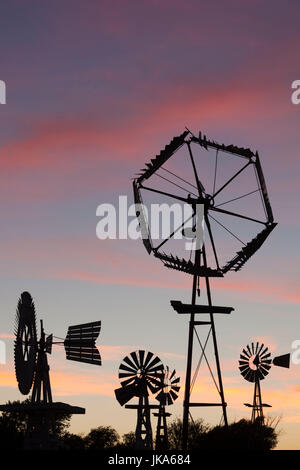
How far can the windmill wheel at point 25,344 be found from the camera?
49094mm

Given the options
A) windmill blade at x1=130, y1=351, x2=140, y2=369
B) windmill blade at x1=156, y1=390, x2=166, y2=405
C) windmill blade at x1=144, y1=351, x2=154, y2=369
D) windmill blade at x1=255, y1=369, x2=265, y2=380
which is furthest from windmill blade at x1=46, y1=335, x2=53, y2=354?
windmill blade at x1=255, y1=369, x2=265, y2=380

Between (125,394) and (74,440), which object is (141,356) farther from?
(74,440)

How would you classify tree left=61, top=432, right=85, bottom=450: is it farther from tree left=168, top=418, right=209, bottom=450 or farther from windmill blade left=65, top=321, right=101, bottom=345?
windmill blade left=65, top=321, right=101, bottom=345

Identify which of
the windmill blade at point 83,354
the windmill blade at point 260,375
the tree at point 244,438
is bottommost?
the tree at point 244,438

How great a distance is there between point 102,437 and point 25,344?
3067 inches

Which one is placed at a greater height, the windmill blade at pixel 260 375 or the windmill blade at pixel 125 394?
the windmill blade at pixel 260 375

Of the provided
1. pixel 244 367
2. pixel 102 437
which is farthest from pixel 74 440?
pixel 244 367

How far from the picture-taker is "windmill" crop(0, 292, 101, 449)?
48.1 meters

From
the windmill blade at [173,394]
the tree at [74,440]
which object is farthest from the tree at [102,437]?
the windmill blade at [173,394]

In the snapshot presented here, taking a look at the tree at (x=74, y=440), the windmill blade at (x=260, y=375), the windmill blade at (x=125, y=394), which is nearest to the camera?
the windmill blade at (x=125, y=394)

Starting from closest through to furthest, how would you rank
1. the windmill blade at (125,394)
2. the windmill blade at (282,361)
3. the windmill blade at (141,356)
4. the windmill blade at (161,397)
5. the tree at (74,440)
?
1. the windmill blade at (125,394)
2. the windmill blade at (141,356)
3. the windmill blade at (161,397)
4. the windmill blade at (282,361)
5. the tree at (74,440)

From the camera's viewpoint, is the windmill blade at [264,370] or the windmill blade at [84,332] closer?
the windmill blade at [84,332]

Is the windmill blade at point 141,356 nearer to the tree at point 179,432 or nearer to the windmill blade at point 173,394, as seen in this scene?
the windmill blade at point 173,394

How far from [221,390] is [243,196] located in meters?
9.97
